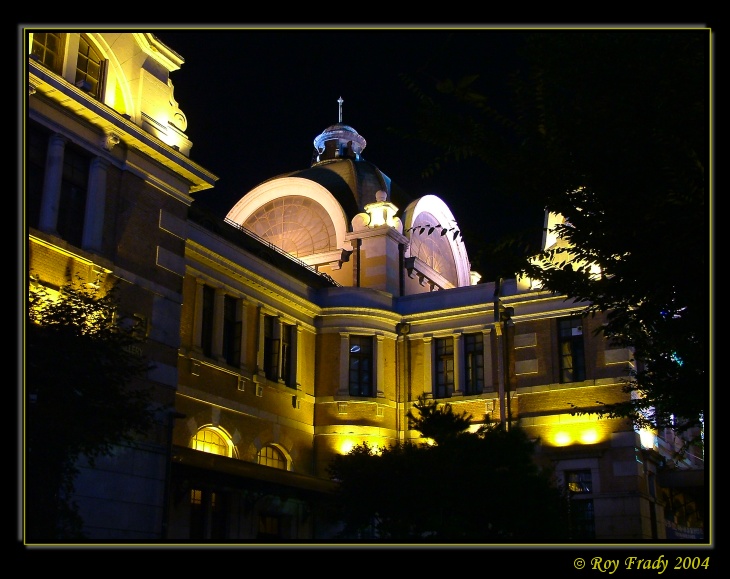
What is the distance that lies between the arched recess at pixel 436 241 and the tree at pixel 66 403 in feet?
72.2

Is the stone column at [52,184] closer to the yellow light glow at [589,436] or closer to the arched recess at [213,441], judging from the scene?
the arched recess at [213,441]

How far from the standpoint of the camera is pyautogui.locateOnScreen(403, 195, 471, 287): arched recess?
37062 millimetres

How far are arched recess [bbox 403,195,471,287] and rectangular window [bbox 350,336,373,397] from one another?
7363 millimetres

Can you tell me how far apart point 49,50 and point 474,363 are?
53.7 feet

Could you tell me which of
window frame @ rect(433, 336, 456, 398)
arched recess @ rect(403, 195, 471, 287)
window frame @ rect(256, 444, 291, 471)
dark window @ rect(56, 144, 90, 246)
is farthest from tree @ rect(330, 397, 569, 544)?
arched recess @ rect(403, 195, 471, 287)

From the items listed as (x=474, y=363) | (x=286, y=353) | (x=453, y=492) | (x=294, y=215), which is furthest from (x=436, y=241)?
(x=453, y=492)

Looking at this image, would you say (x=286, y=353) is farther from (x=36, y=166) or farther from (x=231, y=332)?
(x=36, y=166)

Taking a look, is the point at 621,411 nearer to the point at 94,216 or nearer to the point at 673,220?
the point at 673,220

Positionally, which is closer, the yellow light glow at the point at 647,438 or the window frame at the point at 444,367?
the yellow light glow at the point at 647,438

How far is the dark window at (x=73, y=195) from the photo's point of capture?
18.5 m

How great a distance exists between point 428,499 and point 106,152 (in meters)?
9.74

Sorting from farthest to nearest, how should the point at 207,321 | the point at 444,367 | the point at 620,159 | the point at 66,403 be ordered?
the point at 444,367
the point at 207,321
the point at 66,403
the point at 620,159

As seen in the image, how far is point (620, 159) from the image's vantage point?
10.2 metres

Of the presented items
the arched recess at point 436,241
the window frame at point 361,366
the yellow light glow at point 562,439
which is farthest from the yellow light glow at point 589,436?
the arched recess at point 436,241
